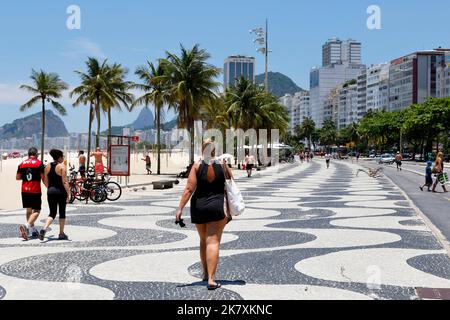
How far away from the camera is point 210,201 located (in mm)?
6641

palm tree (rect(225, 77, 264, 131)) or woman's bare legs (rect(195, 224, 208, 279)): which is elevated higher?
palm tree (rect(225, 77, 264, 131))

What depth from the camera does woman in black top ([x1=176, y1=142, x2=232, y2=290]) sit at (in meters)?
6.63

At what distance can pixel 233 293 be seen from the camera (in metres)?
6.40

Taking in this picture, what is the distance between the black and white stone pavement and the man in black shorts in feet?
1.33

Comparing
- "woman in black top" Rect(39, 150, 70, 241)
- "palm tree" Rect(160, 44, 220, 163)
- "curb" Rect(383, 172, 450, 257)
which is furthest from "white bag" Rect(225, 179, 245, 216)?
"palm tree" Rect(160, 44, 220, 163)

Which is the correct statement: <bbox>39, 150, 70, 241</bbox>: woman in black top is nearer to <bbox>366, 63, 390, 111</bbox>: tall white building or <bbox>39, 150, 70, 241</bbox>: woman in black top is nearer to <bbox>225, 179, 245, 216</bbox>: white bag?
<bbox>225, 179, 245, 216</bbox>: white bag

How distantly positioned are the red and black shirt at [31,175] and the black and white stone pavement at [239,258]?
35.7 inches

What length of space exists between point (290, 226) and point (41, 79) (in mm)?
50524

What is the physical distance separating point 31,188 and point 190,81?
29.3 meters

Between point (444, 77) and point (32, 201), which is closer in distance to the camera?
point (32, 201)

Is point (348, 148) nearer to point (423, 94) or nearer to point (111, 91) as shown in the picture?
point (423, 94)

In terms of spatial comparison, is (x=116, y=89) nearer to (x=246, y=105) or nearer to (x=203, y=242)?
(x=246, y=105)

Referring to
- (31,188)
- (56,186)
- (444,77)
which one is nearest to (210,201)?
(56,186)
